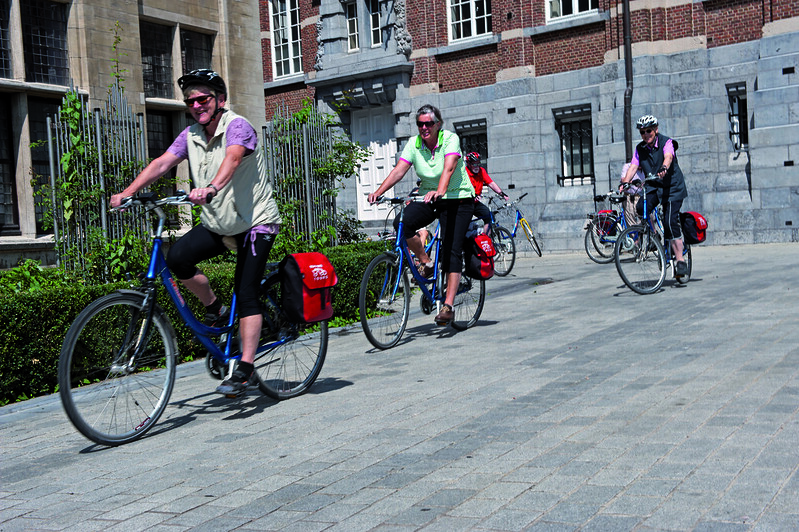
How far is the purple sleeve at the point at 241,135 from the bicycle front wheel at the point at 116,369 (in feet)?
3.40

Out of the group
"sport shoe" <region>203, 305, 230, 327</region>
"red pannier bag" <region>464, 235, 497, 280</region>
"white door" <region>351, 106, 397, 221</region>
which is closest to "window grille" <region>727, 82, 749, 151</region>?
"white door" <region>351, 106, 397, 221</region>

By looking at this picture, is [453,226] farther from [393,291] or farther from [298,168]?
[298,168]

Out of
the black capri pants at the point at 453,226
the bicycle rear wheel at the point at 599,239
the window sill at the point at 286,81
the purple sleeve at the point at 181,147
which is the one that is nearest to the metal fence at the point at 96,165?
the black capri pants at the point at 453,226

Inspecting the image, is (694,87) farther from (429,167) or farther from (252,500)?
(252,500)

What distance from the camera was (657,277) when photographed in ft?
32.6

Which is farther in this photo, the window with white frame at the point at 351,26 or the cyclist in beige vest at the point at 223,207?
the window with white frame at the point at 351,26

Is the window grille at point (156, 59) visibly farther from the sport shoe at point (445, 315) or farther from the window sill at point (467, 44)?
the window sill at point (467, 44)

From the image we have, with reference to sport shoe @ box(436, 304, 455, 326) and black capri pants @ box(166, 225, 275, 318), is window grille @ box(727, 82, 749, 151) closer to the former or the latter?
sport shoe @ box(436, 304, 455, 326)

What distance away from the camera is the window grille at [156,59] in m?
13.0

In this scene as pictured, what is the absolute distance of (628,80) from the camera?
1838 cm

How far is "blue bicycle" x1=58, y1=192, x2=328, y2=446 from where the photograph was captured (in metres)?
4.46

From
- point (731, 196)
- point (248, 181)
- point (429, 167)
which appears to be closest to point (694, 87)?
point (731, 196)

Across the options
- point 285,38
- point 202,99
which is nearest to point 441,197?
point 202,99

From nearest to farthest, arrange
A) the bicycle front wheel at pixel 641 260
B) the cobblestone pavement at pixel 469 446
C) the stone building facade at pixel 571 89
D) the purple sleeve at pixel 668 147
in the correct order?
the cobblestone pavement at pixel 469 446, the bicycle front wheel at pixel 641 260, the purple sleeve at pixel 668 147, the stone building facade at pixel 571 89
